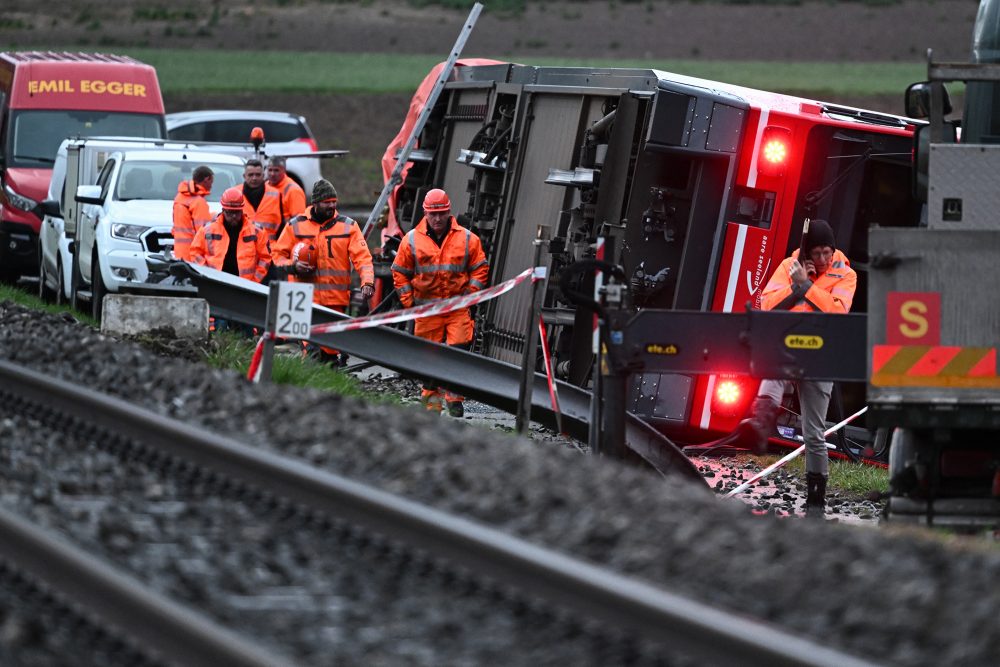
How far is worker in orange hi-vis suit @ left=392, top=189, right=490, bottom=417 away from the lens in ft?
44.0

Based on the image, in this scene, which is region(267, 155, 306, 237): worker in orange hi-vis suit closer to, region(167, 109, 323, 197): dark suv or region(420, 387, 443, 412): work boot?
region(420, 387, 443, 412): work boot

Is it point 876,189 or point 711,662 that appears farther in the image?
point 876,189

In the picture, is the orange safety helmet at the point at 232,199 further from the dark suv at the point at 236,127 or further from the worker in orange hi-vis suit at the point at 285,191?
the dark suv at the point at 236,127

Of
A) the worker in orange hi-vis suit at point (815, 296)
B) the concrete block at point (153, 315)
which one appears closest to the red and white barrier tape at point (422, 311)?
the worker in orange hi-vis suit at point (815, 296)

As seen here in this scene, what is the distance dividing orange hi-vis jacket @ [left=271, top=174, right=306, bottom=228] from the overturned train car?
4.31 m

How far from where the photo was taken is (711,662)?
15.7 ft

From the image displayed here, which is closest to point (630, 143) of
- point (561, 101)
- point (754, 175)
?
point (754, 175)

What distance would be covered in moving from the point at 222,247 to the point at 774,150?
5.30 metres

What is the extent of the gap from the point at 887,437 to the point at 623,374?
437cm

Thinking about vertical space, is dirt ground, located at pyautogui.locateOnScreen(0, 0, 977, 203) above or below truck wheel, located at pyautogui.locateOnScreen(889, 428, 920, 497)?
above

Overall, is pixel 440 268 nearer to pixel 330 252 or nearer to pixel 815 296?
pixel 330 252

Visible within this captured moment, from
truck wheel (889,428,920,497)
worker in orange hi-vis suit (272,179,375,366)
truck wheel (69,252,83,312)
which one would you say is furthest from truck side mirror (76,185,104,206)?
truck wheel (889,428,920,497)

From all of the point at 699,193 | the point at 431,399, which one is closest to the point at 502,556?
the point at 699,193

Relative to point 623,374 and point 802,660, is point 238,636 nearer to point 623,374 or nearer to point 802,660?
point 802,660
